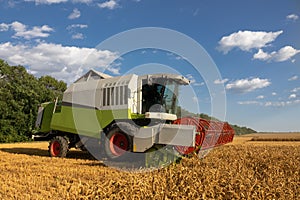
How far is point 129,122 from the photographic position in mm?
8750

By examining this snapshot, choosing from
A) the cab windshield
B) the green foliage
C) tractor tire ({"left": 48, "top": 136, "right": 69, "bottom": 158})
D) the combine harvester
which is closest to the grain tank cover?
the combine harvester

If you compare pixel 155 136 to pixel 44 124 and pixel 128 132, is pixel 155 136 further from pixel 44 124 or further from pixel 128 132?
pixel 44 124

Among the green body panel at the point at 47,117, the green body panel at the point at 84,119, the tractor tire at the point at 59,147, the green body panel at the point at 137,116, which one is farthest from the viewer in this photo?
the green body panel at the point at 47,117

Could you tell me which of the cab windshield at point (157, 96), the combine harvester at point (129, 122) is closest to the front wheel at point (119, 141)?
the combine harvester at point (129, 122)

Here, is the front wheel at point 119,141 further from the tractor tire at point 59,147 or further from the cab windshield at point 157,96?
the tractor tire at point 59,147

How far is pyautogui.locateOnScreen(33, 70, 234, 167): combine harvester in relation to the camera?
7.76 m

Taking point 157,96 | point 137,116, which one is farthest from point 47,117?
point 157,96

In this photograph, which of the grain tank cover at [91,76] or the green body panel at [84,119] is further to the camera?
the grain tank cover at [91,76]

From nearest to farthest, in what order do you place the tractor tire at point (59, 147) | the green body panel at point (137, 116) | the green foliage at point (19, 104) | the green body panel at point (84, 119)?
the green body panel at point (137, 116), the green body panel at point (84, 119), the tractor tire at point (59, 147), the green foliage at point (19, 104)

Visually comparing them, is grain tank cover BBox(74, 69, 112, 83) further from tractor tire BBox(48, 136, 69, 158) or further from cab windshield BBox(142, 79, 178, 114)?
tractor tire BBox(48, 136, 69, 158)

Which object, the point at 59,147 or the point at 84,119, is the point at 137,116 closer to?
the point at 84,119

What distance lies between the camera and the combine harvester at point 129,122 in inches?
306

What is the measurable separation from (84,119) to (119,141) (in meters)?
1.72

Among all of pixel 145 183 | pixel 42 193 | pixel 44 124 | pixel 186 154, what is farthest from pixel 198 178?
pixel 44 124
